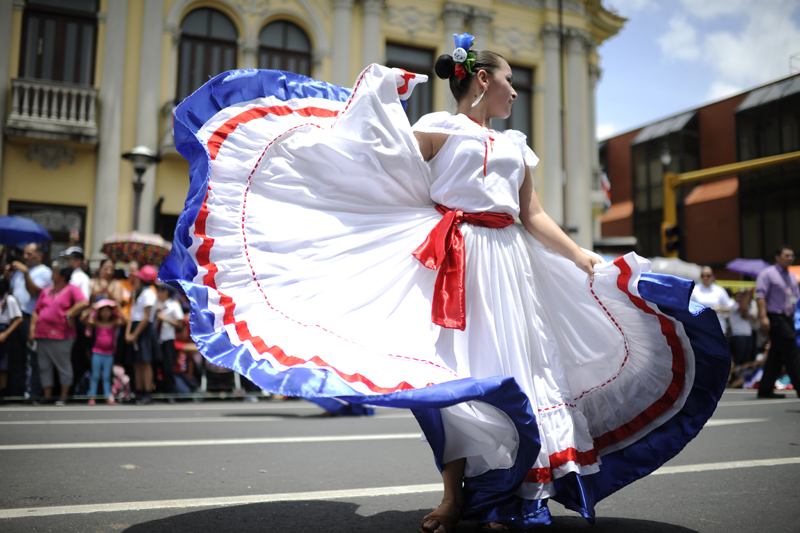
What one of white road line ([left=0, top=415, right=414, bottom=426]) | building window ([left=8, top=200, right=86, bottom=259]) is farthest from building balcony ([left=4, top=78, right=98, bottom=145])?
white road line ([left=0, top=415, right=414, bottom=426])

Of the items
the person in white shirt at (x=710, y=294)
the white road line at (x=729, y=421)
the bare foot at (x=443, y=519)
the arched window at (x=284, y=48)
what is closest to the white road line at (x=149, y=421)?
the white road line at (x=729, y=421)

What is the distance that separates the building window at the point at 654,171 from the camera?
34125 millimetres

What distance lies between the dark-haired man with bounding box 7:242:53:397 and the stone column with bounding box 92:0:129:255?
22.8 feet

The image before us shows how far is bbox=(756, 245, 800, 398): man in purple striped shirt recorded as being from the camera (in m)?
8.52

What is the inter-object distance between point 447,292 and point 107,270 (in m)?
8.07

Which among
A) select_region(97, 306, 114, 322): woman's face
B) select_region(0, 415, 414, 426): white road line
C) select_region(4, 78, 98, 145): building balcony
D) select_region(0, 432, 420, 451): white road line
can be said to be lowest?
select_region(0, 415, 414, 426): white road line

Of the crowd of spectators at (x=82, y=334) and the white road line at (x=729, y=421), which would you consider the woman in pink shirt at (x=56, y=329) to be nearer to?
the crowd of spectators at (x=82, y=334)

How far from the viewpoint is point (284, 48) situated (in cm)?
1838

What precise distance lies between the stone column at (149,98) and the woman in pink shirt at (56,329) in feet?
24.6

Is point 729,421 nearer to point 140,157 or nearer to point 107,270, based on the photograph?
point 107,270

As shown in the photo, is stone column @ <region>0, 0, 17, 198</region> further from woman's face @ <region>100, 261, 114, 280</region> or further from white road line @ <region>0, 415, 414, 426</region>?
white road line @ <region>0, 415, 414, 426</region>

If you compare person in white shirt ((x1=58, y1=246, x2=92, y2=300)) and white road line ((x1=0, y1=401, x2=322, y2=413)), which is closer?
white road line ((x1=0, y1=401, x2=322, y2=413))

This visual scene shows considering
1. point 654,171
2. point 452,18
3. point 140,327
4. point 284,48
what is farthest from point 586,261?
point 654,171

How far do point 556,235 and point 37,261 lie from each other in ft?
27.7
